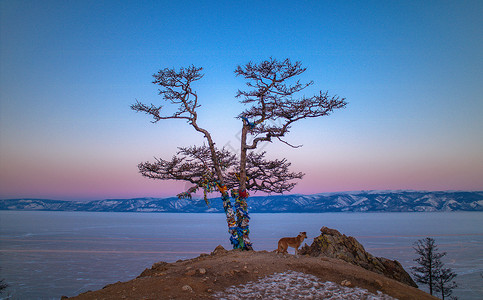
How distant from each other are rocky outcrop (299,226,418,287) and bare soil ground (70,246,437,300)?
441cm

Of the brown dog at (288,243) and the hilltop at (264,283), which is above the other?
the brown dog at (288,243)

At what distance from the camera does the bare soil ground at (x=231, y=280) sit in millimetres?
A: 7559

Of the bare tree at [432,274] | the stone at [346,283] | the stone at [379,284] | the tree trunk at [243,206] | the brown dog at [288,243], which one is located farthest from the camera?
the bare tree at [432,274]

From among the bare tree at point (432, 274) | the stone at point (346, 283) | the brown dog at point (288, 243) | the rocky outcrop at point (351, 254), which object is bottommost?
the bare tree at point (432, 274)

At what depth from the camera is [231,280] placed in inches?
331

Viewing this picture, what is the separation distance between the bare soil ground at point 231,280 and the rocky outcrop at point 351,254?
441 centimetres

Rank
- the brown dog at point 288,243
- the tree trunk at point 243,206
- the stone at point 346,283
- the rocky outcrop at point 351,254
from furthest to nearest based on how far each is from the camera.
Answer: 1. the tree trunk at point 243,206
2. the rocky outcrop at point 351,254
3. the brown dog at point 288,243
4. the stone at point 346,283

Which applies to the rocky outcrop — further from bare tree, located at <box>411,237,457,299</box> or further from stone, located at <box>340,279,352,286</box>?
bare tree, located at <box>411,237,457,299</box>

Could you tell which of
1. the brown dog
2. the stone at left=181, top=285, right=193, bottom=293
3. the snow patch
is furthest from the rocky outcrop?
the stone at left=181, top=285, right=193, bottom=293

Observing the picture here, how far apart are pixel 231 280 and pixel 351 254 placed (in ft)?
27.1

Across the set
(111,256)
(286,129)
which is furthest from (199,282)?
(111,256)

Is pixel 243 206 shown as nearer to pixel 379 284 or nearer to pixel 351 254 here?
pixel 351 254

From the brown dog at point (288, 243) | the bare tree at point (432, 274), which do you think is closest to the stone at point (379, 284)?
the brown dog at point (288, 243)

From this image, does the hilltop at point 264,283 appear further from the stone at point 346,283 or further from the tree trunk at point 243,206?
the tree trunk at point 243,206
